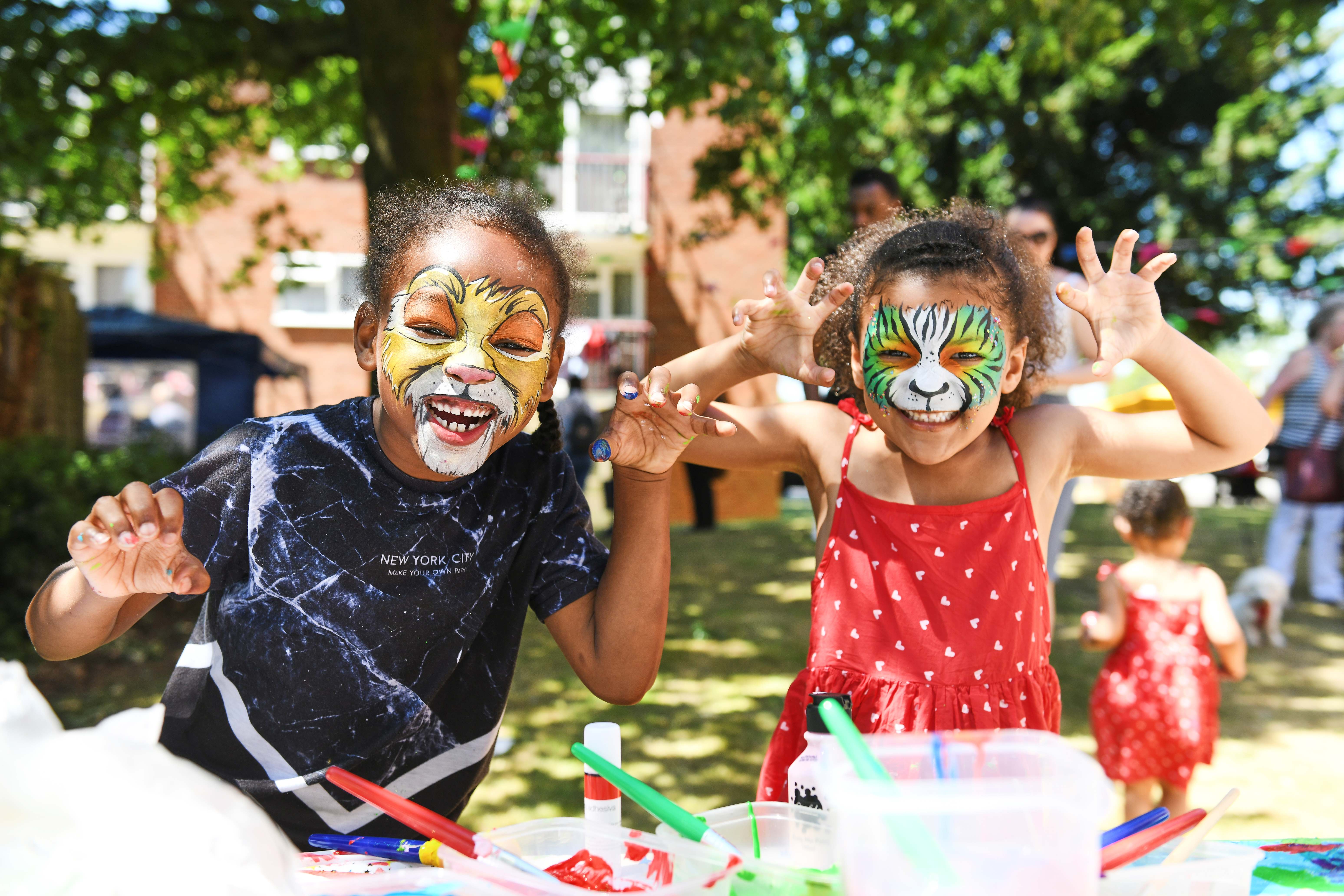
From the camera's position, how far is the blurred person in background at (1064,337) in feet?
10.6

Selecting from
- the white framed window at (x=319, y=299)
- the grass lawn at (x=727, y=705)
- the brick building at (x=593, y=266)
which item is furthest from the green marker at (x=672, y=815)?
the white framed window at (x=319, y=299)

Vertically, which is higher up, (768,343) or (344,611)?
(768,343)

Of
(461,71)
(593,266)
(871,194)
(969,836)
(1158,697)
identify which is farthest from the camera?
(593,266)

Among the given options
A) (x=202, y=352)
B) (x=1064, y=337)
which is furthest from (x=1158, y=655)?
(x=202, y=352)

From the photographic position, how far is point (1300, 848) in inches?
48.6

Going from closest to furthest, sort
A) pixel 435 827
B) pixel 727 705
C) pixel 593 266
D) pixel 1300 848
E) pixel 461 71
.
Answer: pixel 435 827 → pixel 1300 848 → pixel 727 705 → pixel 461 71 → pixel 593 266

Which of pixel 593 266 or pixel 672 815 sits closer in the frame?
pixel 672 815

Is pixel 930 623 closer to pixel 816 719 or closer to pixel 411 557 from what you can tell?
pixel 816 719

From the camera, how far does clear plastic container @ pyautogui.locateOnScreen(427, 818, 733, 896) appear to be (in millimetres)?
885

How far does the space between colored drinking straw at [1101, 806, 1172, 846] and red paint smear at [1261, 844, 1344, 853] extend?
0.27 metres

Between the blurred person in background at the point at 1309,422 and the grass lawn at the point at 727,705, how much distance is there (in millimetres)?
544

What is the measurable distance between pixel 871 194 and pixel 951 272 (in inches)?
87.5

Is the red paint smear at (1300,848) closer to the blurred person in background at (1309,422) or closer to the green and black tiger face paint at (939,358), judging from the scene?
the green and black tiger face paint at (939,358)

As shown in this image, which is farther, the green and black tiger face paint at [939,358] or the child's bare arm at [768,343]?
the child's bare arm at [768,343]
